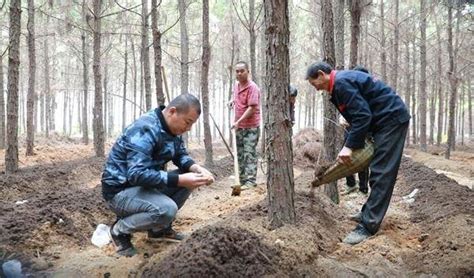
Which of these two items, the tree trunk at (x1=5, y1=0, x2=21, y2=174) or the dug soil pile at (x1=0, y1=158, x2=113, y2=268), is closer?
the dug soil pile at (x1=0, y1=158, x2=113, y2=268)

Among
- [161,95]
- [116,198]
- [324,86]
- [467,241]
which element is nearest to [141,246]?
[116,198]

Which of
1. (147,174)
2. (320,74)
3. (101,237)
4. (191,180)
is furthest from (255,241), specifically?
(101,237)

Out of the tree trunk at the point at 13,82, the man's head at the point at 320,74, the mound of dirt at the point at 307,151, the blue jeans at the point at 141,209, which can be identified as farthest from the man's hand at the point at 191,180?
the mound of dirt at the point at 307,151

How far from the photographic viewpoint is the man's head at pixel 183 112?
358 centimetres

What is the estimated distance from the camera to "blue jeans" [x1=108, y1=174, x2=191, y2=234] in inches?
141

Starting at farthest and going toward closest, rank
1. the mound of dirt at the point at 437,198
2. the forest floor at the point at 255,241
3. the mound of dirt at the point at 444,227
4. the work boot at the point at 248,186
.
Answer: the work boot at the point at 248,186, the mound of dirt at the point at 437,198, the mound of dirt at the point at 444,227, the forest floor at the point at 255,241

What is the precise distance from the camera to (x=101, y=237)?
14.0 ft

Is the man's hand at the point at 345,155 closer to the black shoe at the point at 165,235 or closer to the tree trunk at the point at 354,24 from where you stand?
the black shoe at the point at 165,235

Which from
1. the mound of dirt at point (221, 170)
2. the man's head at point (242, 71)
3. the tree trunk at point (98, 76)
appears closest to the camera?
the man's head at point (242, 71)

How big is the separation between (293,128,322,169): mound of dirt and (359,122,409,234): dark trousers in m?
6.97

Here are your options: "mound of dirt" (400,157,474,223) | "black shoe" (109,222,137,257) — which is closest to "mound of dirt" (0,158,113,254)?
"black shoe" (109,222,137,257)

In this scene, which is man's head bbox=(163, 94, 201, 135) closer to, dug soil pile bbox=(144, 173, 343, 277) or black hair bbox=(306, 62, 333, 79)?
dug soil pile bbox=(144, 173, 343, 277)

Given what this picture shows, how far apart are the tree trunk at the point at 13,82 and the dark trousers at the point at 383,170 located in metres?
6.69

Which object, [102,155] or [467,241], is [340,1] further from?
[102,155]
